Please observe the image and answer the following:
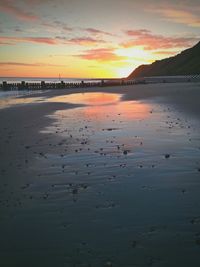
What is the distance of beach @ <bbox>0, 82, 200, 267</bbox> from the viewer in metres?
5.19

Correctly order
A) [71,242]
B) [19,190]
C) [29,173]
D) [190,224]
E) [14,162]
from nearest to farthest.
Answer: [71,242]
[190,224]
[19,190]
[29,173]
[14,162]

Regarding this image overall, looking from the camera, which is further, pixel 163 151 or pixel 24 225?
pixel 163 151

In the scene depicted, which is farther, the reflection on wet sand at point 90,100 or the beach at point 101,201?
the reflection on wet sand at point 90,100

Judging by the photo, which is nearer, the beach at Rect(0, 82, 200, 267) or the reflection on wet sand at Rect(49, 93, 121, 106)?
the beach at Rect(0, 82, 200, 267)

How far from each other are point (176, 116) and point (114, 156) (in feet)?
32.9

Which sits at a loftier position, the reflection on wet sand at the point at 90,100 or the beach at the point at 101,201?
the reflection on wet sand at the point at 90,100

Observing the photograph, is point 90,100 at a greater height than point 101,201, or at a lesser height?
greater

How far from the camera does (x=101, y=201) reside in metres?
7.29

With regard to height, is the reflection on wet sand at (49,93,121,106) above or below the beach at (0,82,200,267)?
above

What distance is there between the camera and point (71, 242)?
5.53 metres

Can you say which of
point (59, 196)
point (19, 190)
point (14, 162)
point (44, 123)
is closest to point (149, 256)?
point (59, 196)

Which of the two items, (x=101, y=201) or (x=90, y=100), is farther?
(x=90, y=100)

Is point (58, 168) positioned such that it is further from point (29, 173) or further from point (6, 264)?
point (6, 264)

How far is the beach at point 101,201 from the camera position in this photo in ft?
17.0
